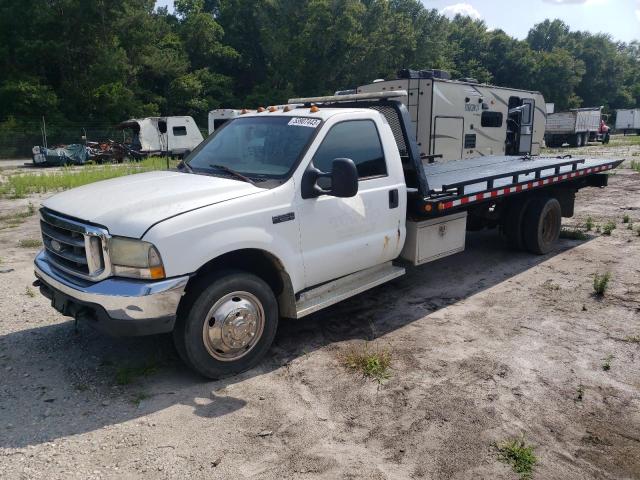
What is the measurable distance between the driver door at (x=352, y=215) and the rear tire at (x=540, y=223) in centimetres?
312

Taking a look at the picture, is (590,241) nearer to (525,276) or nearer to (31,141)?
(525,276)

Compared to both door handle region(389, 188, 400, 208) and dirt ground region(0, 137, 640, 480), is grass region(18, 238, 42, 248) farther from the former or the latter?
door handle region(389, 188, 400, 208)

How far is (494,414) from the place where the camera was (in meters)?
3.61

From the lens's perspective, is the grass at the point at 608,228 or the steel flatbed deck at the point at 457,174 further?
the grass at the point at 608,228

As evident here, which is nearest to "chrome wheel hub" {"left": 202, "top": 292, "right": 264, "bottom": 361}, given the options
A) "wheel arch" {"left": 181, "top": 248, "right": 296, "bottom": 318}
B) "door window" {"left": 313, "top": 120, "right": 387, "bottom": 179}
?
"wheel arch" {"left": 181, "top": 248, "right": 296, "bottom": 318}

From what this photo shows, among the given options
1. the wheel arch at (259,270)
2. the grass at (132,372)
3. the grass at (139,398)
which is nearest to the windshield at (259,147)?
the wheel arch at (259,270)

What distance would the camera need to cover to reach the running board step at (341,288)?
4512mm

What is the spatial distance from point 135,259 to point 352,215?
75.7 inches

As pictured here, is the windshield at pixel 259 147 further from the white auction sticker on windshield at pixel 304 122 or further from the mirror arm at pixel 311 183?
the mirror arm at pixel 311 183

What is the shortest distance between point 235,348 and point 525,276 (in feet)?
13.8

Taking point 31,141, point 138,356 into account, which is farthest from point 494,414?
point 31,141

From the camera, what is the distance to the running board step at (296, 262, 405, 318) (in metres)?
4.51

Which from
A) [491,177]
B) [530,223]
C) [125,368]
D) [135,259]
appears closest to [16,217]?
[125,368]

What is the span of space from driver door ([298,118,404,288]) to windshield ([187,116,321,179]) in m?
0.22
